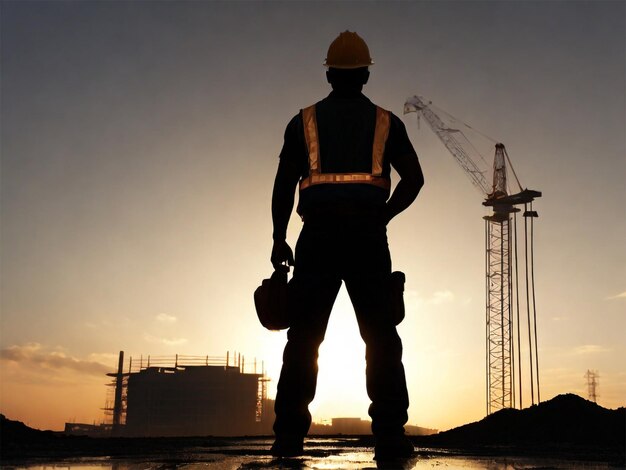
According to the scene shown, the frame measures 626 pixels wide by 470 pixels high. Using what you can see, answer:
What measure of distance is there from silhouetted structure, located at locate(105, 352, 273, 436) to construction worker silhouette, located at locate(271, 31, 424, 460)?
84.8 m

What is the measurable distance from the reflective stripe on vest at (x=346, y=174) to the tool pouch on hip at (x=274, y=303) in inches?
25.8

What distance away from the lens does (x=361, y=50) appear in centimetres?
502

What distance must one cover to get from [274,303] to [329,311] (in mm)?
362

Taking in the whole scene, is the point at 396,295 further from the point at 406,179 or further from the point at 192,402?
the point at 192,402

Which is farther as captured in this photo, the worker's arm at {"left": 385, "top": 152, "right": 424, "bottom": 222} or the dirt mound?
the dirt mound

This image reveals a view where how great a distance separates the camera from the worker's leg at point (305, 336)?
4.59 m

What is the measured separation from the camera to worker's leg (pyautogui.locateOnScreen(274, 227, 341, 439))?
4.59 metres

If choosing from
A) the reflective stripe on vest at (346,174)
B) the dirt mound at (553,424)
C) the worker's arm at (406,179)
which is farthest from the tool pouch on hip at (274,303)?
the dirt mound at (553,424)

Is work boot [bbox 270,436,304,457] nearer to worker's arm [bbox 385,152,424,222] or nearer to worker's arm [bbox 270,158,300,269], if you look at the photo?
worker's arm [bbox 270,158,300,269]

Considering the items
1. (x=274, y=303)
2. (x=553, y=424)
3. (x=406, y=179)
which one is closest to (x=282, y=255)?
(x=274, y=303)

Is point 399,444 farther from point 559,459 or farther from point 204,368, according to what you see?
point 204,368

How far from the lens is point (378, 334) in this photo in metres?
4.61

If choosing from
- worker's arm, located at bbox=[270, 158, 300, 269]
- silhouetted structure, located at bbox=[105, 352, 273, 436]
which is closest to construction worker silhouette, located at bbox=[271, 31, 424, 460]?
worker's arm, located at bbox=[270, 158, 300, 269]

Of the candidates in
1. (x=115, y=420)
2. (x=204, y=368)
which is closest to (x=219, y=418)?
(x=204, y=368)
